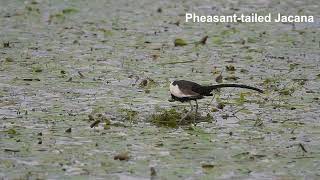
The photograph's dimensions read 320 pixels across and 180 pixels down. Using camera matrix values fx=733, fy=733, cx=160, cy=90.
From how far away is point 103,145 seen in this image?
15.8ft

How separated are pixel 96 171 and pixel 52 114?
4.59 ft

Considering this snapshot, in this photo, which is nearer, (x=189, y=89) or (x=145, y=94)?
(x=189, y=89)

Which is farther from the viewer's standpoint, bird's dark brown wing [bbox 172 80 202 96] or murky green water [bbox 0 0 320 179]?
bird's dark brown wing [bbox 172 80 202 96]

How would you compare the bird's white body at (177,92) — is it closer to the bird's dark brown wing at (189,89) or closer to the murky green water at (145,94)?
the bird's dark brown wing at (189,89)

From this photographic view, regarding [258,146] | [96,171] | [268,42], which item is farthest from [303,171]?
[268,42]

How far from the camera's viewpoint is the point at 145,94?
6.34 metres

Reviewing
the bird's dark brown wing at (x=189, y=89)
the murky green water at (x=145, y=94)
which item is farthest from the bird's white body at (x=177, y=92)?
the murky green water at (x=145, y=94)

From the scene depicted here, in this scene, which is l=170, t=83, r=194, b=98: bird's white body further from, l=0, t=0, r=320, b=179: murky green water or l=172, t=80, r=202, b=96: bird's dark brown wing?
l=0, t=0, r=320, b=179: murky green water

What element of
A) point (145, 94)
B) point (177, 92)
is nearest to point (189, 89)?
point (177, 92)

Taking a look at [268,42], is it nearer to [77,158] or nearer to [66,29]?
[66,29]

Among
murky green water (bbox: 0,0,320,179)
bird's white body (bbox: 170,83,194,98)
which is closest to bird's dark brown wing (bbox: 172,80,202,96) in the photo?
bird's white body (bbox: 170,83,194,98)

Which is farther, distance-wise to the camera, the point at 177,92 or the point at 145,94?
the point at 145,94

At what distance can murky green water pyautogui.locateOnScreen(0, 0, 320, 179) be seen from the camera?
447 centimetres

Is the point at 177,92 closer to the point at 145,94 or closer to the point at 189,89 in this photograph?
the point at 189,89
